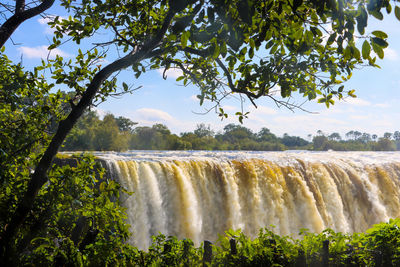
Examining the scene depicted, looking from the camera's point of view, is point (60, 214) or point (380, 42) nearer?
point (380, 42)

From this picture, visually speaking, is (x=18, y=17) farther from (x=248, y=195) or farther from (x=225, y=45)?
(x=248, y=195)

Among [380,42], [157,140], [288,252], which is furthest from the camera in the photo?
[157,140]

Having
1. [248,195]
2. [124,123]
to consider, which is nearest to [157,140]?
[124,123]

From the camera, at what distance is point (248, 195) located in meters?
11.6

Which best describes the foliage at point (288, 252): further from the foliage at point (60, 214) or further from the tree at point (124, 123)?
the tree at point (124, 123)

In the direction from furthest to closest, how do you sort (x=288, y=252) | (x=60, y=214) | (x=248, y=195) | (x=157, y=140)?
(x=157, y=140)
(x=248, y=195)
(x=288, y=252)
(x=60, y=214)

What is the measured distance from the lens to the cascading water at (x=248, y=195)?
10.2 metres

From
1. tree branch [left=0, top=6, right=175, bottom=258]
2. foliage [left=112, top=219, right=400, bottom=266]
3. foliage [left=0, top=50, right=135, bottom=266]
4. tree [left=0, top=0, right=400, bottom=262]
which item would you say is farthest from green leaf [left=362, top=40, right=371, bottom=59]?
foliage [left=0, top=50, right=135, bottom=266]

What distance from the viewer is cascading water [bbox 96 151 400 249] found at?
10180 mm

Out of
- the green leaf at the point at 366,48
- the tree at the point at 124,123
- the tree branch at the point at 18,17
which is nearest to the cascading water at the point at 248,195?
the tree branch at the point at 18,17

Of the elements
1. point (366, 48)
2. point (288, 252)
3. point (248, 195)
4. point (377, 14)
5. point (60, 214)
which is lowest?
point (248, 195)

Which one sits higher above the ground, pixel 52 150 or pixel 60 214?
pixel 52 150

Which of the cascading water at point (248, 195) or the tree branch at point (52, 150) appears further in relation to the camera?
the cascading water at point (248, 195)

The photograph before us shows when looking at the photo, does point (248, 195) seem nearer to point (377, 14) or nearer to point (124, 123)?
point (377, 14)
